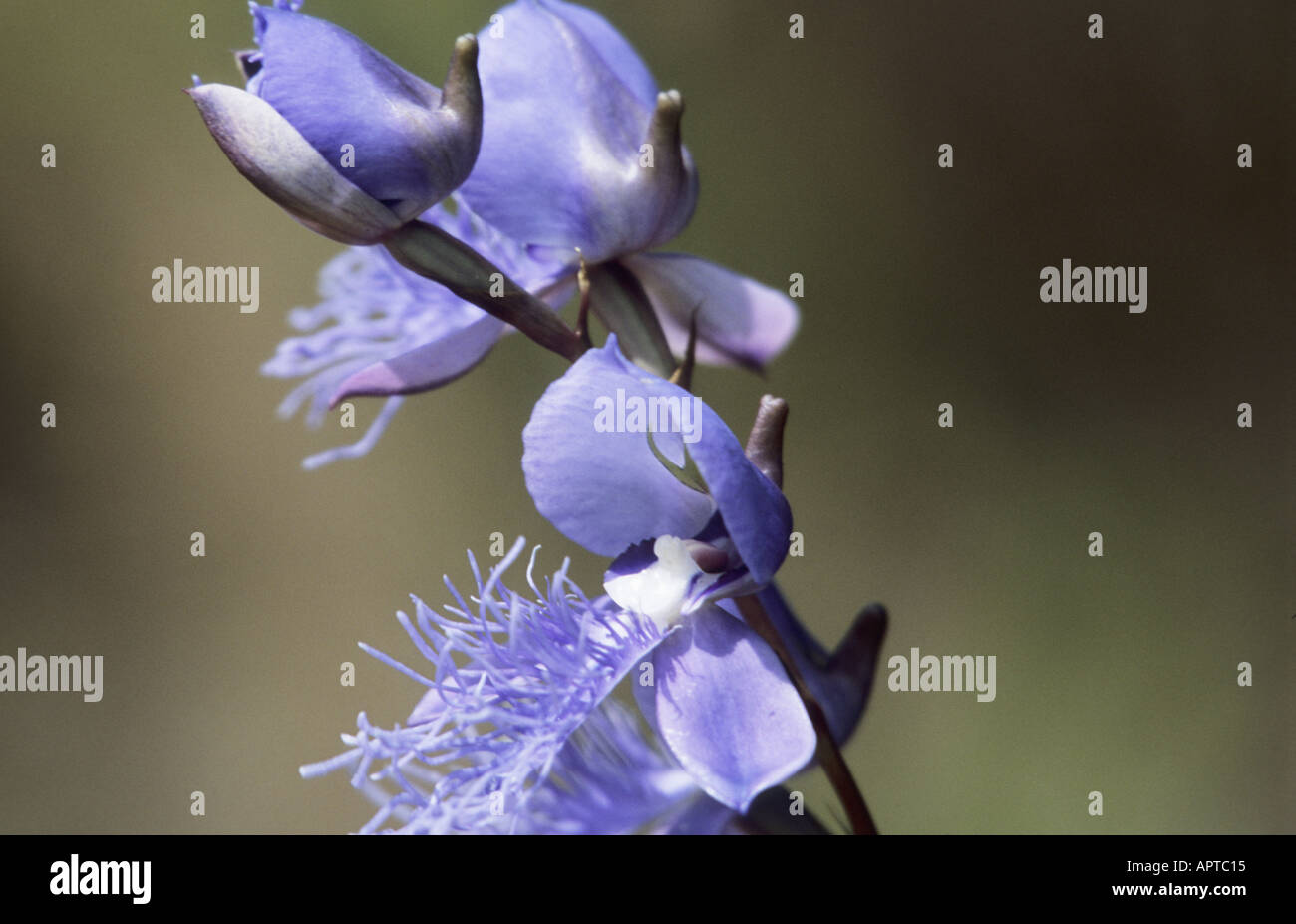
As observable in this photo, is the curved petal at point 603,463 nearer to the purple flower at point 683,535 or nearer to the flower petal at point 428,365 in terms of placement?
the purple flower at point 683,535

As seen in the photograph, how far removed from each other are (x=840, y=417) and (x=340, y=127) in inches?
70.1

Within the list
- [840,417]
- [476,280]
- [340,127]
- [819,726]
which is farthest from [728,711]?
[840,417]

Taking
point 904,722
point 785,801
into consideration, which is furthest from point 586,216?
point 904,722

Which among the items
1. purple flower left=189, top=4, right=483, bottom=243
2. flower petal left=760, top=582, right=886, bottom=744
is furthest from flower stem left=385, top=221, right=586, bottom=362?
flower petal left=760, top=582, right=886, bottom=744

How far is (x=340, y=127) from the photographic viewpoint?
75cm

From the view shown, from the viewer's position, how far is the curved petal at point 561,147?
2.82 ft

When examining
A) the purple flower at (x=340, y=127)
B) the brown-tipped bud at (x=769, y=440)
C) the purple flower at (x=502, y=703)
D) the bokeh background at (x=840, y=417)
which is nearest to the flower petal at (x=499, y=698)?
the purple flower at (x=502, y=703)

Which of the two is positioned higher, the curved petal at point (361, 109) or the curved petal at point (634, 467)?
the curved petal at point (361, 109)

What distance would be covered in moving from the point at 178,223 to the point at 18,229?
0.28m

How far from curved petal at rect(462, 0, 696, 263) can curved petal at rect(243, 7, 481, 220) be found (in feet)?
0.27

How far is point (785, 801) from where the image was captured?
90 cm

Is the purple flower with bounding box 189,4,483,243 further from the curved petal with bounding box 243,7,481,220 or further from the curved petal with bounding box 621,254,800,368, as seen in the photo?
the curved petal with bounding box 621,254,800,368

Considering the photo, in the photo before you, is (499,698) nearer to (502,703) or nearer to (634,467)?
(502,703)

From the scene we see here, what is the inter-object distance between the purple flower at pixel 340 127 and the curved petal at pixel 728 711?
0.34m
